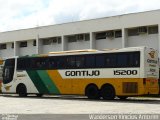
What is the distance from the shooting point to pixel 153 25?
3591 cm

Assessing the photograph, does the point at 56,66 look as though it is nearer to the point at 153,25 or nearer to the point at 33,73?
the point at 33,73

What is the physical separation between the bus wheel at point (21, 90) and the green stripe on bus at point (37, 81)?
3.80 ft

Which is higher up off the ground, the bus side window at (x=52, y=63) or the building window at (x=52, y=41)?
the building window at (x=52, y=41)

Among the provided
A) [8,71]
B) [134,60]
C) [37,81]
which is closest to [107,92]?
[134,60]

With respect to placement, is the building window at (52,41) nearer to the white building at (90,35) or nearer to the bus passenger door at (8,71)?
the white building at (90,35)

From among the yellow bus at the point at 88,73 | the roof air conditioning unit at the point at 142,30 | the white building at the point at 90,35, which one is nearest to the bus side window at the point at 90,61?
the yellow bus at the point at 88,73

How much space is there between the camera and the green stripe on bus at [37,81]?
2865 centimetres

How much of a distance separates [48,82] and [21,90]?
2814 millimetres

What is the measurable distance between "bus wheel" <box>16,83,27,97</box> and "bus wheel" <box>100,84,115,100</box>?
6728mm

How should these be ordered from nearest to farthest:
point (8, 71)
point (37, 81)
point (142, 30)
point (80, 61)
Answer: point (80, 61) → point (37, 81) → point (8, 71) → point (142, 30)

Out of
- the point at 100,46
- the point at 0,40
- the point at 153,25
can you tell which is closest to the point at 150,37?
the point at 153,25

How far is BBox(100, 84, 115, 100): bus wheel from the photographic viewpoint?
25.2 m

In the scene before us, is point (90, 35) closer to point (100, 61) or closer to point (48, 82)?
point (48, 82)

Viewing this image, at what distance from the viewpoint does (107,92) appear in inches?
1003
